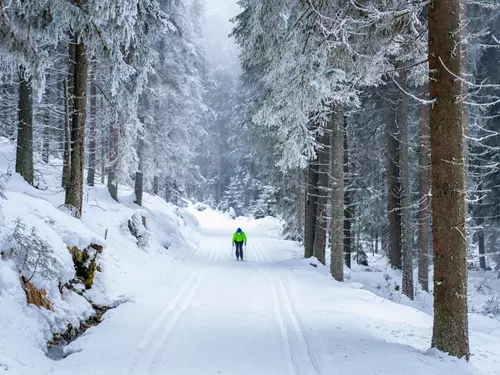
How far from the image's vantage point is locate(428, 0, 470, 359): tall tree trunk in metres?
5.41

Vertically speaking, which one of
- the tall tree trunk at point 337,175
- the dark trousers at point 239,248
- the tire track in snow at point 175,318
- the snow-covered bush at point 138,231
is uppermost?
the tall tree trunk at point 337,175

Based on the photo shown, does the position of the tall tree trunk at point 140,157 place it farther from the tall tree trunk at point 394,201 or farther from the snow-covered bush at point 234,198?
the snow-covered bush at point 234,198

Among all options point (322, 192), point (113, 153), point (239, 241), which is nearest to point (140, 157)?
point (113, 153)

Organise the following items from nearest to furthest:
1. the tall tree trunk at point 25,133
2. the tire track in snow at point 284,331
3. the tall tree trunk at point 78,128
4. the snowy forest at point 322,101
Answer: the tire track in snow at point 284,331
the snowy forest at point 322,101
the tall tree trunk at point 78,128
the tall tree trunk at point 25,133

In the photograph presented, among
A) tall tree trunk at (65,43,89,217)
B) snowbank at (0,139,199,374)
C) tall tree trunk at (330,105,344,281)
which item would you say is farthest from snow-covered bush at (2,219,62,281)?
tall tree trunk at (330,105,344,281)

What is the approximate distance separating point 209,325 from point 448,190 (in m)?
4.65

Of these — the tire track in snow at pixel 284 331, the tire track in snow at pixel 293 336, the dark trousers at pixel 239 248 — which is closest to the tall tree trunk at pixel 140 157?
the dark trousers at pixel 239 248

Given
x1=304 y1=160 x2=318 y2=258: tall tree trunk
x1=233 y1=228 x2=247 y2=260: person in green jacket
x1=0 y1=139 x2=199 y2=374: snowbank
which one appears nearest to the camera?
x1=0 y1=139 x2=199 y2=374: snowbank

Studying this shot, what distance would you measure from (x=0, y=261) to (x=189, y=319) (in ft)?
11.1

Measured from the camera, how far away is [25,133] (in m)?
12.4

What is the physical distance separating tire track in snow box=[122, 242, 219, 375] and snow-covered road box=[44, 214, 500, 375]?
0.05 feet

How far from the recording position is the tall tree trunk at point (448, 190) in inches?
213

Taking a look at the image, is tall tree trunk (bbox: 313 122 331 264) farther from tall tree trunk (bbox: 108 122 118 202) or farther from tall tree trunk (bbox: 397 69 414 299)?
tall tree trunk (bbox: 108 122 118 202)

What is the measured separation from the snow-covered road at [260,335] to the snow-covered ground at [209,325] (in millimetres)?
21
